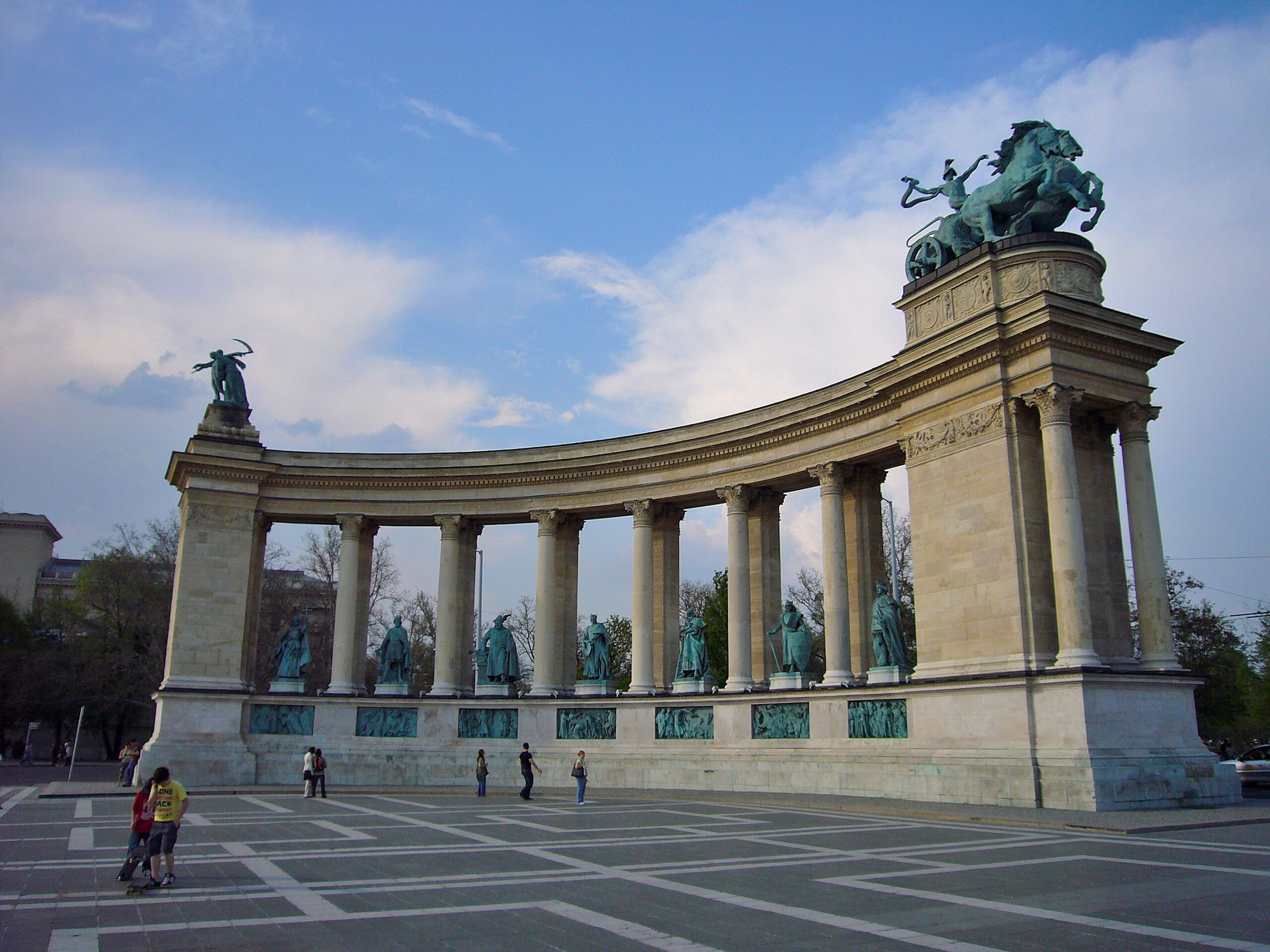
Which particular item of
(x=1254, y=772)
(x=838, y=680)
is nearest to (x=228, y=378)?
(x=838, y=680)

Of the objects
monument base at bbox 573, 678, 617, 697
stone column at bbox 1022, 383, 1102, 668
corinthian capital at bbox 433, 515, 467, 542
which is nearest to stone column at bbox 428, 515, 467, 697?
corinthian capital at bbox 433, 515, 467, 542

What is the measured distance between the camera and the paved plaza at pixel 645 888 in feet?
33.9

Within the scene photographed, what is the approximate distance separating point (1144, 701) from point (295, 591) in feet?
198

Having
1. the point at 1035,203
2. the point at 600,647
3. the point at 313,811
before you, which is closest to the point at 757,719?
the point at 600,647

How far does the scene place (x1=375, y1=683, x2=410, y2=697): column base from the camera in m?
40.5

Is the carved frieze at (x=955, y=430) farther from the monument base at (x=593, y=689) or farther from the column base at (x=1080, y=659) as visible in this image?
the monument base at (x=593, y=689)

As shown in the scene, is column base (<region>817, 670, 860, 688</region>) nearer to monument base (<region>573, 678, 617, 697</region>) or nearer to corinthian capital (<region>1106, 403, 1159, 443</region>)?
monument base (<region>573, 678, 617, 697</region>)

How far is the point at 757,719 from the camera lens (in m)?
33.6

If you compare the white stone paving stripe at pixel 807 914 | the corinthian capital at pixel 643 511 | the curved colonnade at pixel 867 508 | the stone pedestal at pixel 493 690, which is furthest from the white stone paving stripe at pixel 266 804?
the corinthian capital at pixel 643 511

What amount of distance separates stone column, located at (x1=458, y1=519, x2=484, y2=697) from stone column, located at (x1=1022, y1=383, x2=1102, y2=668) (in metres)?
23.9

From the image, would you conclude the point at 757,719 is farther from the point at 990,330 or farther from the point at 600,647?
the point at 990,330

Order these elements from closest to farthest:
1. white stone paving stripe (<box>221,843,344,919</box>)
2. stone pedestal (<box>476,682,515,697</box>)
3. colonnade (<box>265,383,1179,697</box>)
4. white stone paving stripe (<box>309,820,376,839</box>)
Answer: white stone paving stripe (<box>221,843,344,919</box>)
white stone paving stripe (<box>309,820,376,839</box>)
colonnade (<box>265,383,1179,697</box>)
stone pedestal (<box>476,682,515,697</box>)

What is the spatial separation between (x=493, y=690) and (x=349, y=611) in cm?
683

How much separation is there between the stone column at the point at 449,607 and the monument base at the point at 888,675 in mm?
17708
